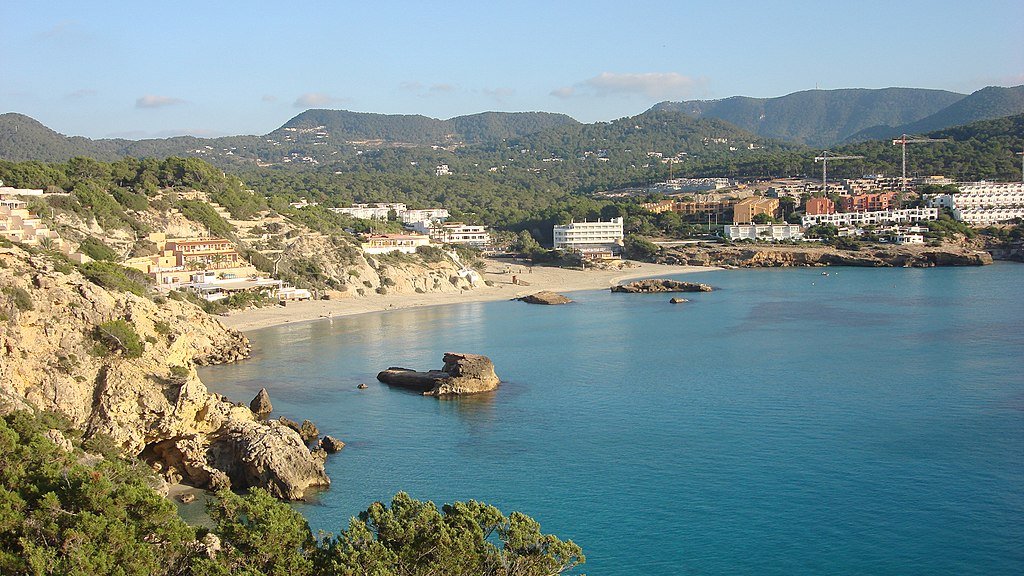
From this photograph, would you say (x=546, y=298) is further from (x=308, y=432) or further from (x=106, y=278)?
(x=308, y=432)

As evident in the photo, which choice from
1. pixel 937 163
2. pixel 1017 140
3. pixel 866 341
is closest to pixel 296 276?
pixel 866 341

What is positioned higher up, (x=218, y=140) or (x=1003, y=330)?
(x=218, y=140)

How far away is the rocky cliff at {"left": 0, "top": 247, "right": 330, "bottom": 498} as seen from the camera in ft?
52.5

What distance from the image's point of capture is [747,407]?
73.6 ft

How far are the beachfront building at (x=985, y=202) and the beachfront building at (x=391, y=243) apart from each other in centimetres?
4378

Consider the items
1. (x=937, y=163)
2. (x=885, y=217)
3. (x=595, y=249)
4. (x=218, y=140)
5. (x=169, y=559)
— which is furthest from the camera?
(x=218, y=140)

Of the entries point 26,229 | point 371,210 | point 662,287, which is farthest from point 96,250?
point 371,210

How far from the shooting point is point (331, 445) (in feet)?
62.2

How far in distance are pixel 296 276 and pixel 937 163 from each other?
2802 inches

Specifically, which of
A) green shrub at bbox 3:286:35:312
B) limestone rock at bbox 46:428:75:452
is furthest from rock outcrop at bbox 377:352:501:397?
limestone rock at bbox 46:428:75:452

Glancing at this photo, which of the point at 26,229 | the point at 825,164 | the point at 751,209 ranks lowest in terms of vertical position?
the point at 26,229

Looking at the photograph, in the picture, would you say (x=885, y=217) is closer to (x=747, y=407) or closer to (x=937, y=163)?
(x=937, y=163)

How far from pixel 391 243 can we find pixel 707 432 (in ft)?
119

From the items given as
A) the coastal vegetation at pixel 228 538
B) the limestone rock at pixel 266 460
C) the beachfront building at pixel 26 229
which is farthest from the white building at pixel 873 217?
the coastal vegetation at pixel 228 538
